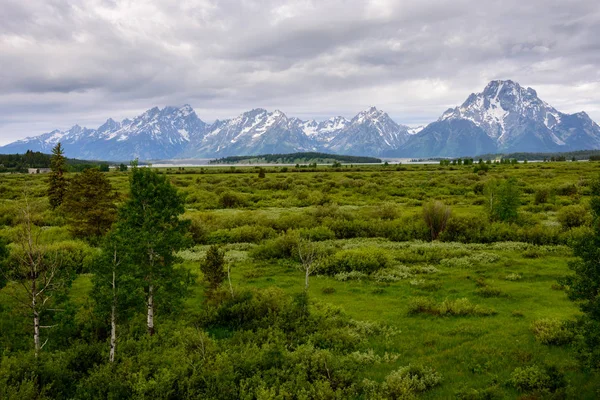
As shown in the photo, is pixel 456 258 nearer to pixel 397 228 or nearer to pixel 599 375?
pixel 397 228

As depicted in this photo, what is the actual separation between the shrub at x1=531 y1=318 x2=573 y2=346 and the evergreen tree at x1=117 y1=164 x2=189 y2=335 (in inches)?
513

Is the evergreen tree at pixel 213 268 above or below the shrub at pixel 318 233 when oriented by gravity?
above

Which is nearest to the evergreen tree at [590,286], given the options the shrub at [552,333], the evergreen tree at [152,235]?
the shrub at [552,333]

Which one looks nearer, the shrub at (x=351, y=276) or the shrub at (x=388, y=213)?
the shrub at (x=351, y=276)

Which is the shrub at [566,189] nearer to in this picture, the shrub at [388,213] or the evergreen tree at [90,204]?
the shrub at [388,213]

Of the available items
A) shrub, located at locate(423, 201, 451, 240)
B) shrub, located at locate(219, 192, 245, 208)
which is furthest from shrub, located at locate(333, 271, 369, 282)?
shrub, located at locate(219, 192, 245, 208)

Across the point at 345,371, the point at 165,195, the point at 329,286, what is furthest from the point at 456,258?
the point at 165,195

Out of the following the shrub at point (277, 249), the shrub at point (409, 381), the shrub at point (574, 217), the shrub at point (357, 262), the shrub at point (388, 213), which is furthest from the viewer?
the shrub at point (388, 213)

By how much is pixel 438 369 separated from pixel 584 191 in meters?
57.1

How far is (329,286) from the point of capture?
71.6ft

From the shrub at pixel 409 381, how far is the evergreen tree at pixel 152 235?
25.6 ft

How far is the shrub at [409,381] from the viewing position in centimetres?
1091

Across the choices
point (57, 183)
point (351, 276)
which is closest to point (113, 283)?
point (351, 276)

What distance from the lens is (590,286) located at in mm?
10297
